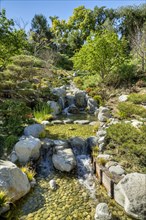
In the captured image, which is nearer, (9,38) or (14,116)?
(14,116)

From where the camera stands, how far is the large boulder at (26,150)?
19.9ft

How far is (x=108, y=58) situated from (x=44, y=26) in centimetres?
2135

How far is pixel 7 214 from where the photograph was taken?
4191 mm

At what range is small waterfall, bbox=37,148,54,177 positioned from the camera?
235 inches

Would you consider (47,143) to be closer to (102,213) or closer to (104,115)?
(102,213)

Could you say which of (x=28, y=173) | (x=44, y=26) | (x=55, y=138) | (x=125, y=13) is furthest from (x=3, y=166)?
(x=44, y=26)

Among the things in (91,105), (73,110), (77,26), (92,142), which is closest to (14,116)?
(92,142)

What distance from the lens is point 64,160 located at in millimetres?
5996

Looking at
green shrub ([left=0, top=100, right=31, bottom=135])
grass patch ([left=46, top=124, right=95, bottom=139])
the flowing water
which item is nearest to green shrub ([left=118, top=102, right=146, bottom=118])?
grass patch ([left=46, top=124, right=95, bottom=139])

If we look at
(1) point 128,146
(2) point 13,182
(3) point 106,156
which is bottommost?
(2) point 13,182

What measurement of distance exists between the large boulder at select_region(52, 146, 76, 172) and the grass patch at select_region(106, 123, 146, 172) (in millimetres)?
1169

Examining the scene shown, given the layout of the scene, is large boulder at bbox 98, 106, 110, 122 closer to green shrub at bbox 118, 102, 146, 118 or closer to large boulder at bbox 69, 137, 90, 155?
green shrub at bbox 118, 102, 146, 118

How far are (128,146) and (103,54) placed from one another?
10645 mm

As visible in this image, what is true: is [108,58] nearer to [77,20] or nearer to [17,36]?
[17,36]
